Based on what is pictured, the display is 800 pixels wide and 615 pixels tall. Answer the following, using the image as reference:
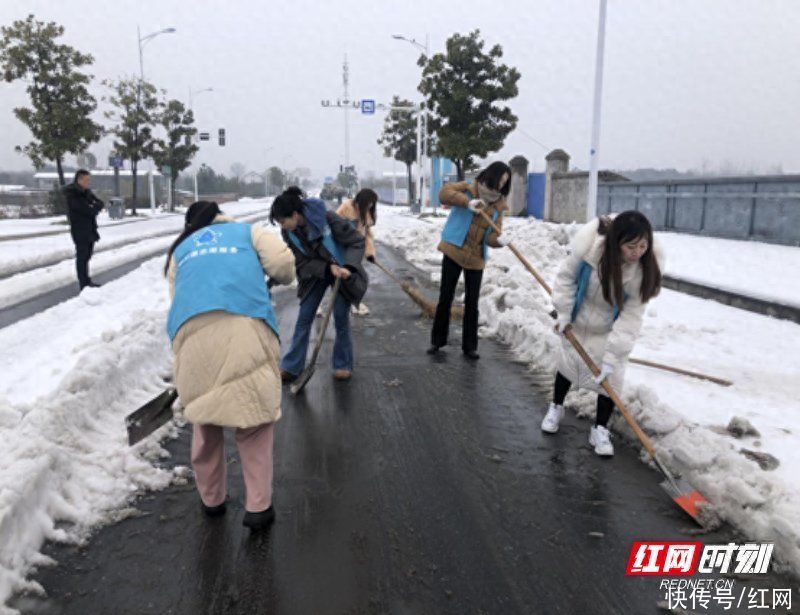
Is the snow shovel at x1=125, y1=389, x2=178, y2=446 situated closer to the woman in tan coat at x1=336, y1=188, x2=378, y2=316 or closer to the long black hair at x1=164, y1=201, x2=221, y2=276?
the long black hair at x1=164, y1=201, x2=221, y2=276

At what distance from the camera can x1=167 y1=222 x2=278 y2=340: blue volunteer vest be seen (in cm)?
290

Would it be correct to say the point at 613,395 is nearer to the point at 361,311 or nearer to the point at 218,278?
the point at 218,278

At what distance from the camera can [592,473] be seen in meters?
3.79

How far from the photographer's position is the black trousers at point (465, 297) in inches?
243

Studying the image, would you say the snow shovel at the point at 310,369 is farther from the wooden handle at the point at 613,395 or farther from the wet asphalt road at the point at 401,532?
the wooden handle at the point at 613,395

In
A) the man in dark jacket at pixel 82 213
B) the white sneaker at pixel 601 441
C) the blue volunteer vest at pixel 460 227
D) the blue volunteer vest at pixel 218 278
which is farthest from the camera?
the man in dark jacket at pixel 82 213

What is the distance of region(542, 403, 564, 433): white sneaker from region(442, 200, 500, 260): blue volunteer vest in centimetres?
214

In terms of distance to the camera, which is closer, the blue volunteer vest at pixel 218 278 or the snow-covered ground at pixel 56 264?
the blue volunteer vest at pixel 218 278

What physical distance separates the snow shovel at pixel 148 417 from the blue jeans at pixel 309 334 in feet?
5.98

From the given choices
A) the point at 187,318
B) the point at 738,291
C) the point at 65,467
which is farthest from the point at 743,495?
the point at 738,291

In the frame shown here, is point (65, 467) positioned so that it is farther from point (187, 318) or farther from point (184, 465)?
point (187, 318)

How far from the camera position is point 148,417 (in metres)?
3.57

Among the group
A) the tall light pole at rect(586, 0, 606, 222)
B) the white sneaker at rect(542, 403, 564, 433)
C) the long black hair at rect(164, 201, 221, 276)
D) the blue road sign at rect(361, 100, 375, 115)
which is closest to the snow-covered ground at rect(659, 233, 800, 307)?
the tall light pole at rect(586, 0, 606, 222)

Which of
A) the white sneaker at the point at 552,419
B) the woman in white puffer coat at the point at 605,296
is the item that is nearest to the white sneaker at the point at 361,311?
the white sneaker at the point at 552,419
